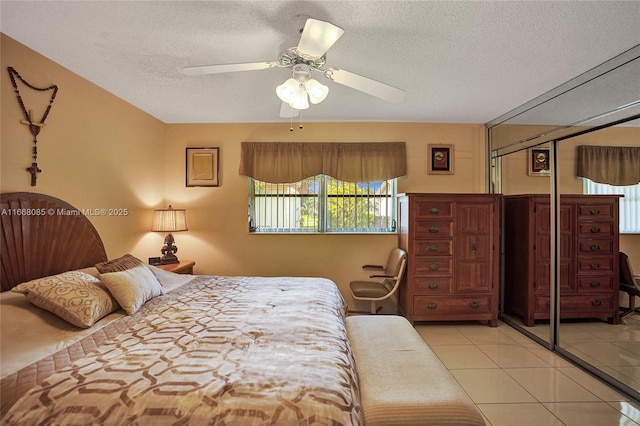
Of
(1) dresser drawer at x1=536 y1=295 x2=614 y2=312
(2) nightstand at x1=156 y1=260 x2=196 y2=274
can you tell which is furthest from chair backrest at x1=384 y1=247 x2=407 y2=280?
(2) nightstand at x1=156 y1=260 x2=196 y2=274

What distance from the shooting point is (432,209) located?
3496 mm

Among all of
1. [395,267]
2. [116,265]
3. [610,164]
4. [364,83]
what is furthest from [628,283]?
[116,265]

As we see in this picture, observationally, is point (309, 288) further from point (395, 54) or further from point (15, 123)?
point (15, 123)

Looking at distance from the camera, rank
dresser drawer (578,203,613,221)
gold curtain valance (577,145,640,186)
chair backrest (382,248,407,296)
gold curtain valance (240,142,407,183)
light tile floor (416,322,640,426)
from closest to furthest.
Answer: light tile floor (416,322,640,426)
gold curtain valance (577,145,640,186)
dresser drawer (578,203,613,221)
chair backrest (382,248,407,296)
gold curtain valance (240,142,407,183)

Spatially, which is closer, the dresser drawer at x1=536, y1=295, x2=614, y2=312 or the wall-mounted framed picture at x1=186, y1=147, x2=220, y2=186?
the dresser drawer at x1=536, y1=295, x2=614, y2=312

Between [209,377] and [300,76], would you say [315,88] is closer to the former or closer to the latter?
[300,76]

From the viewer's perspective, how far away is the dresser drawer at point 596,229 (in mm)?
2591

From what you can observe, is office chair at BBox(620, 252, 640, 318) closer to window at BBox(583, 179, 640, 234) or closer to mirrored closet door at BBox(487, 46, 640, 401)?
mirrored closet door at BBox(487, 46, 640, 401)

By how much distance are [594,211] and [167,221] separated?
4.27 metres

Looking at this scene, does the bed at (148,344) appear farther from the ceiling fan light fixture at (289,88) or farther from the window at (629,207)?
the window at (629,207)

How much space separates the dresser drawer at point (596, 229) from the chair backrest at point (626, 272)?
23 centimetres

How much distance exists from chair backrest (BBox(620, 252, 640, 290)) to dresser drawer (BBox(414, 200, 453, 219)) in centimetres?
143

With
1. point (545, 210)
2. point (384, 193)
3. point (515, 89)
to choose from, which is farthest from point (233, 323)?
point (545, 210)

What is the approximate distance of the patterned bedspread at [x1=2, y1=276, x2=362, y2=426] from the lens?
107cm
